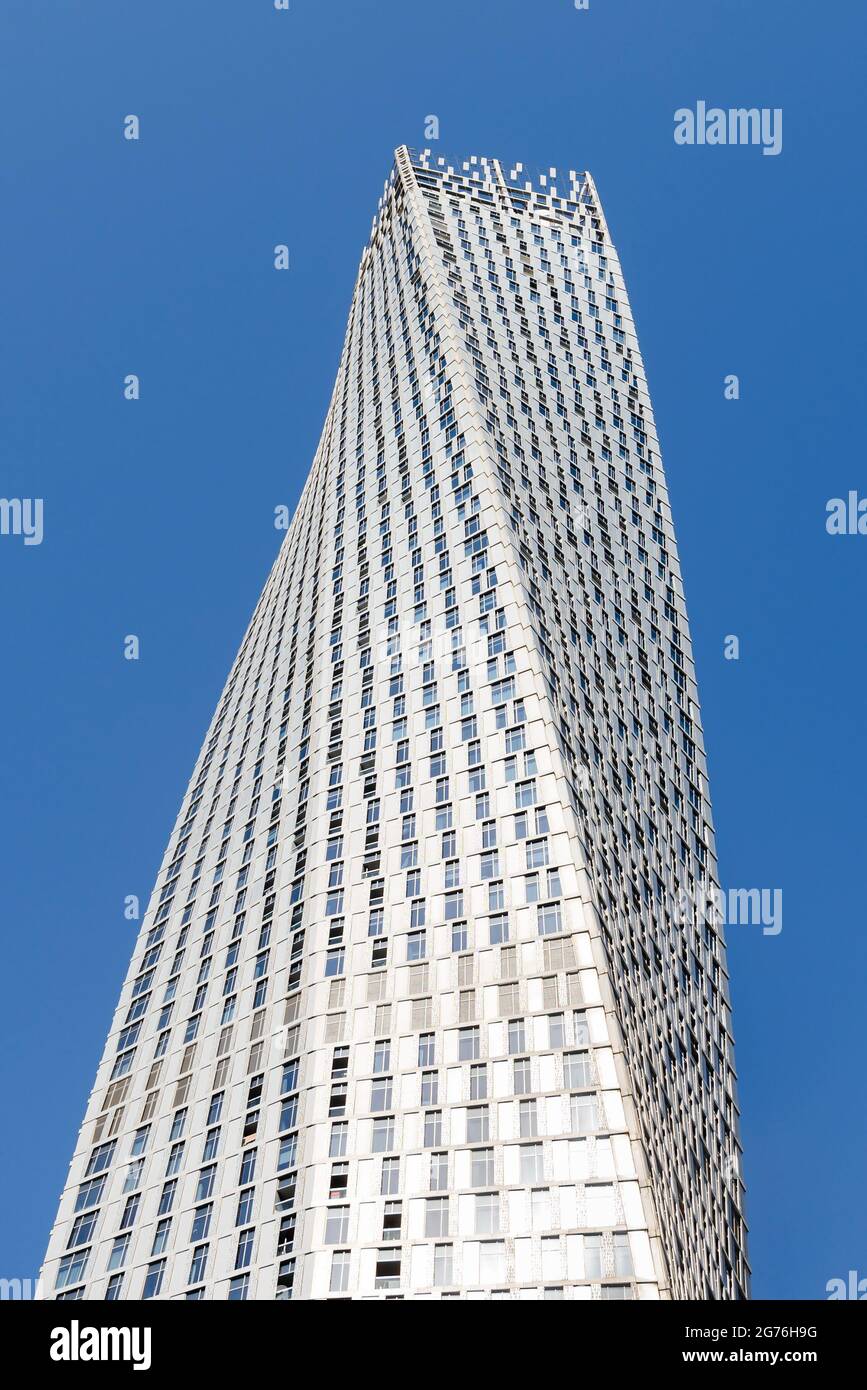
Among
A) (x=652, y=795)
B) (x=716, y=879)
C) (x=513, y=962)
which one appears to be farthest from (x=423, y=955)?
(x=716, y=879)

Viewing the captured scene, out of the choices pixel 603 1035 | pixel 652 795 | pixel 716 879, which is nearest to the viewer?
pixel 603 1035

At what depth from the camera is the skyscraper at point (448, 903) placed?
71500 mm

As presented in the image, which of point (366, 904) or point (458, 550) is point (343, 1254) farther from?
point (458, 550)

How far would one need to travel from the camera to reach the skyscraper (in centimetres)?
7150

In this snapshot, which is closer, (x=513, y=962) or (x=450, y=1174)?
(x=450, y=1174)

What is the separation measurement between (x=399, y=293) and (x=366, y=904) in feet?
282

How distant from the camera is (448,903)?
286 ft

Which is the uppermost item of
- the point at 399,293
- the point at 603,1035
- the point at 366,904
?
the point at 399,293
